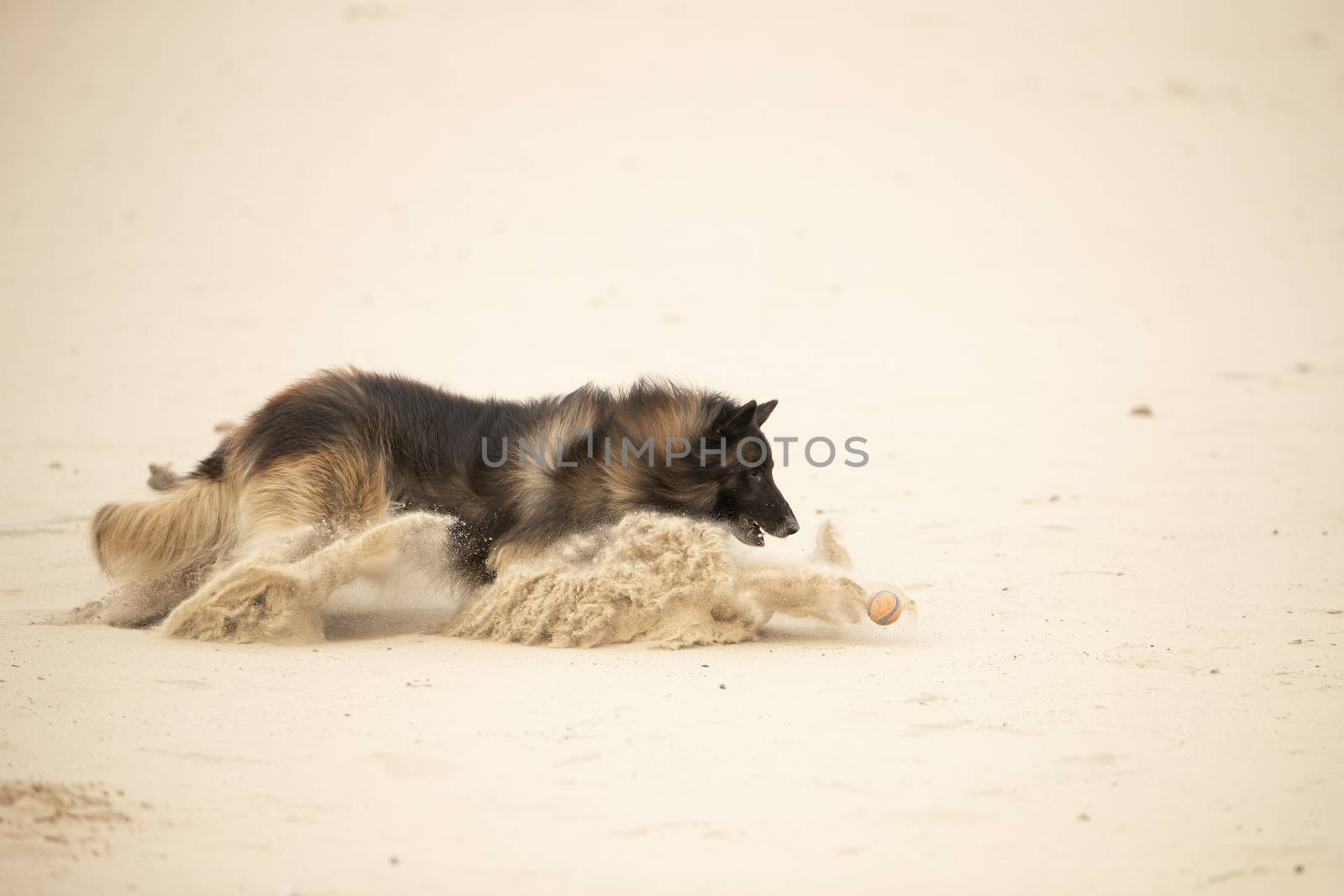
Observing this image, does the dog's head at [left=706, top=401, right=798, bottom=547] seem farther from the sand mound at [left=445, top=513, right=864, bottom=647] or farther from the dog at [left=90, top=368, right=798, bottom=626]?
the sand mound at [left=445, top=513, right=864, bottom=647]

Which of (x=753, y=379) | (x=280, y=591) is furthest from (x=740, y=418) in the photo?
(x=753, y=379)

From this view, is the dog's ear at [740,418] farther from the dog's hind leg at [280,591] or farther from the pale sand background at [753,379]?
the dog's hind leg at [280,591]

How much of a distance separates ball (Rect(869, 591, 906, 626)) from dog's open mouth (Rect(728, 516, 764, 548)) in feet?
2.15

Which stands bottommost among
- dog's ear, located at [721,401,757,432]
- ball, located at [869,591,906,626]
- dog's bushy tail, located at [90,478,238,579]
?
ball, located at [869,591,906,626]

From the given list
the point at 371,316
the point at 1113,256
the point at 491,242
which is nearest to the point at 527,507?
the point at 371,316

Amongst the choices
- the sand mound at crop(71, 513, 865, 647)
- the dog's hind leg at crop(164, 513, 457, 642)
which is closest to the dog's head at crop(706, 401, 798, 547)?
the sand mound at crop(71, 513, 865, 647)

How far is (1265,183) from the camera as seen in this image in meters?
21.0

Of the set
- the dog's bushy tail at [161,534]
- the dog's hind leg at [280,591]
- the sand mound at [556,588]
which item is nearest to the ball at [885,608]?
the sand mound at [556,588]

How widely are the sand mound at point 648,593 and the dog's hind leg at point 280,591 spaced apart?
55 centimetres

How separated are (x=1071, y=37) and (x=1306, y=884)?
24.1 m

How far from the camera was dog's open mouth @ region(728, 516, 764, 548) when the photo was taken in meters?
6.19

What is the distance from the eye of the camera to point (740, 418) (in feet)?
19.9

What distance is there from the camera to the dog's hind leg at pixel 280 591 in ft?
18.0

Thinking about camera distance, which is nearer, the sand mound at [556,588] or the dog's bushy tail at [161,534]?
the sand mound at [556,588]
